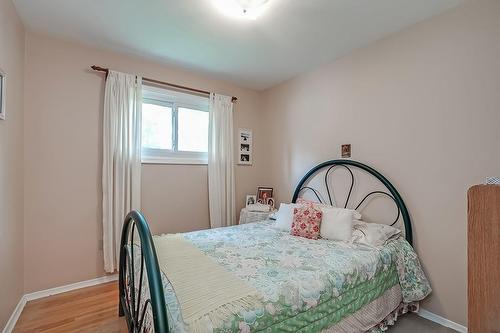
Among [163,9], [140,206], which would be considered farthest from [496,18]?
[140,206]

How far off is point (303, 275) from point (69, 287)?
2.38 m

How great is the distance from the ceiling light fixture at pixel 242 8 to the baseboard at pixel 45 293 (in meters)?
2.87

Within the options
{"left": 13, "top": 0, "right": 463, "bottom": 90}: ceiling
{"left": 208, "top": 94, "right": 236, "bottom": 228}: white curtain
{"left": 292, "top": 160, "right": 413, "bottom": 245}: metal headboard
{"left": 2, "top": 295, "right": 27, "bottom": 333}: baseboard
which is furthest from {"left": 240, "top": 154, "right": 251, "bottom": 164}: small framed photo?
{"left": 2, "top": 295, "right": 27, "bottom": 333}: baseboard

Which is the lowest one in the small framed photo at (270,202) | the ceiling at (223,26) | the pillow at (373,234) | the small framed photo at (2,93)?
the pillow at (373,234)

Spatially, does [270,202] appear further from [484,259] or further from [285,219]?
[484,259]

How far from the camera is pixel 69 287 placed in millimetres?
2389

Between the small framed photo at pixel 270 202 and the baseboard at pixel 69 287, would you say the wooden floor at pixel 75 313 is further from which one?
the small framed photo at pixel 270 202

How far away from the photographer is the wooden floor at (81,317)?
1.83 meters

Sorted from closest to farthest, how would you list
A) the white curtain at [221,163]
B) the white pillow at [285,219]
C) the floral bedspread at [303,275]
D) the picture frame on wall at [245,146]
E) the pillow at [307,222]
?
the floral bedspread at [303,275], the pillow at [307,222], the white pillow at [285,219], the white curtain at [221,163], the picture frame on wall at [245,146]

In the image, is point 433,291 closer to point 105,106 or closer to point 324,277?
point 324,277

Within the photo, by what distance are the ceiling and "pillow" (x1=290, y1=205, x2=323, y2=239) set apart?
5.55 ft

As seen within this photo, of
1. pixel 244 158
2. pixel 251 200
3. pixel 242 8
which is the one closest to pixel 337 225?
pixel 251 200

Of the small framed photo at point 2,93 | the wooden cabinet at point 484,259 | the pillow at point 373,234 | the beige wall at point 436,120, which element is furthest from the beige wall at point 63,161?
the wooden cabinet at point 484,259

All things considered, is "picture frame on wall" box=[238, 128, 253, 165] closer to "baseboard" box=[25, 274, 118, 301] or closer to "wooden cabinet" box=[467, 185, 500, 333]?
"baseboard" box=[25, 274, 118, 301]
